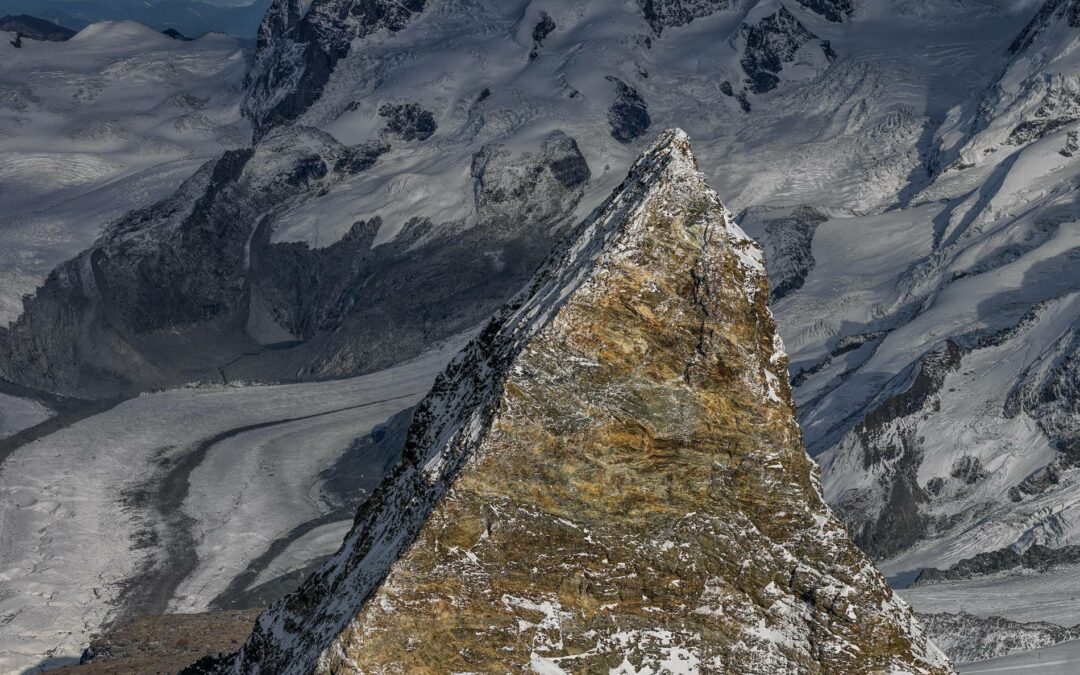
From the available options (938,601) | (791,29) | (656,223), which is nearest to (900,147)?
(791,29)

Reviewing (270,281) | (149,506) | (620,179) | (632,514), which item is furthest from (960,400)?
(270,281)

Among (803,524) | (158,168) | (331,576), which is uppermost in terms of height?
(803,524)

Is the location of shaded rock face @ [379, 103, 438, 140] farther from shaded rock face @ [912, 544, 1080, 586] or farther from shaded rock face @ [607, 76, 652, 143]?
shaded rock face @ [912, 544, 1080, 586]

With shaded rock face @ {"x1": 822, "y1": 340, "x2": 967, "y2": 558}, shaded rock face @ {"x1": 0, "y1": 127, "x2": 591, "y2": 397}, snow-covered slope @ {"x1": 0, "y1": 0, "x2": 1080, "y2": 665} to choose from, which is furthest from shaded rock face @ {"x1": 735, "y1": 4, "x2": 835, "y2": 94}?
shaded rock face @ {"x1": 822, "y1": 340, "x2": 967, "y2": 558}

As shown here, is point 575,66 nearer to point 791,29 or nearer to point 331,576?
point 791,29

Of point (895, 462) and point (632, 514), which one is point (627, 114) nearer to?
point (895, 462)

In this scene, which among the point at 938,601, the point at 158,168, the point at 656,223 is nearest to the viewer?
the point at 656,223
